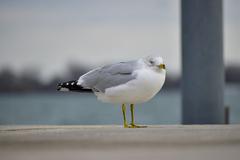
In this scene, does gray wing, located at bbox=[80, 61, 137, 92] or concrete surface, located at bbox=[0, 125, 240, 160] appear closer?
concrete surface, located at bbox=[0, 125, 240, 160]

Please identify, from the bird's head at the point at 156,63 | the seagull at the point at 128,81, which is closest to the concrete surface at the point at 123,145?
the seagull at the point at 128,81

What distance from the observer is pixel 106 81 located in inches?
138

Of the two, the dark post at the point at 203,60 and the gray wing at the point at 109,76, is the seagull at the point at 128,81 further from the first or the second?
the dark post at the point at 203,60

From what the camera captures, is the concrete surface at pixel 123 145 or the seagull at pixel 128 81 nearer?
the concrete surface at pixel 123 145

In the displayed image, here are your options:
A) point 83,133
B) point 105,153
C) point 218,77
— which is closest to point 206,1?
point 218,77

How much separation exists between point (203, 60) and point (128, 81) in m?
2.12

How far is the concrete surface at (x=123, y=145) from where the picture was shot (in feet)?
9.00

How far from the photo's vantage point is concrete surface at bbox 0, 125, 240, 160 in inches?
108

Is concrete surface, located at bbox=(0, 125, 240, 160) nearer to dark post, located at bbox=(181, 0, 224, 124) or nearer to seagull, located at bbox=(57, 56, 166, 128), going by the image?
seagull, located at bbox=(57, 56, 166, 128)

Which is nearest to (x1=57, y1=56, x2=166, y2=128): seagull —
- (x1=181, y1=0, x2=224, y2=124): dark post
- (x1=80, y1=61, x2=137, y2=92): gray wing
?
(x1=80, y1=61, x2=137, y2=92): gray wing

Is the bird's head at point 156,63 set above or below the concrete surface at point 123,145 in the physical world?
above

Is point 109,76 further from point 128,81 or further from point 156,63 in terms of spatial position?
point 156,63

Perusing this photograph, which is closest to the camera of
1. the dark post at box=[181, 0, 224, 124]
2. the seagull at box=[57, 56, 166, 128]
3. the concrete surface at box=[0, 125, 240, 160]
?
the concrete surface at box=[0, 125, 240, 160]

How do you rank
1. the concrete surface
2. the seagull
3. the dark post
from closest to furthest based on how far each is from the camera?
the concrete surface
the seagull
the dark post
